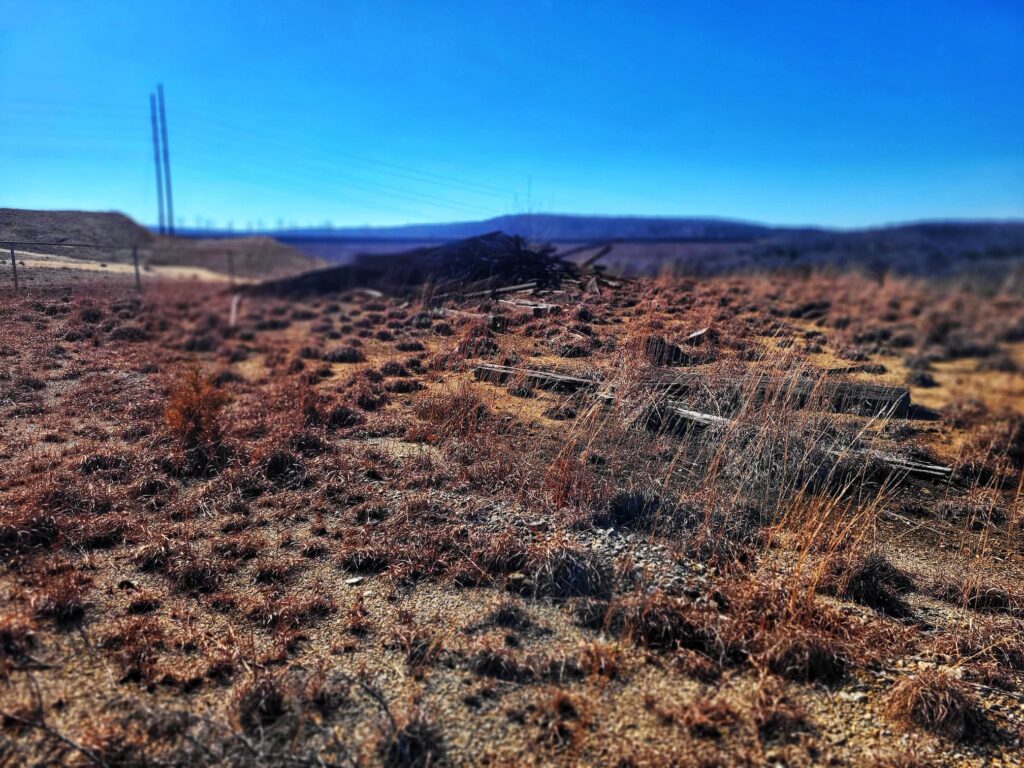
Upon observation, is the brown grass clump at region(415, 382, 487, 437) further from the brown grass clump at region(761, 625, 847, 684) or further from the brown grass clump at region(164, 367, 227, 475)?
the brown grass clump at region(761, 625, 847, 684)

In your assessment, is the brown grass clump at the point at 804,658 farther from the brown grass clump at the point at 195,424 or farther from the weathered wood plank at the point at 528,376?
the brown grass clump at the point at 195,424

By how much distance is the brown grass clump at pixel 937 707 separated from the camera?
3.11 meters

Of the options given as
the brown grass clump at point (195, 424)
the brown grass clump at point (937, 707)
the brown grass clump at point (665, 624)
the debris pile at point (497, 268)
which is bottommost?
the brown grass clump at point (937, 707)

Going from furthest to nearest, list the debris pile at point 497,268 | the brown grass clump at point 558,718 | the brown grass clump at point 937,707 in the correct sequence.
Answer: the debris pile at point 497,268 < the brown grass clump at point 937,707 < the brown grass clump at point 558,718

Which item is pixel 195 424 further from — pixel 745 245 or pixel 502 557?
pixel 745 245

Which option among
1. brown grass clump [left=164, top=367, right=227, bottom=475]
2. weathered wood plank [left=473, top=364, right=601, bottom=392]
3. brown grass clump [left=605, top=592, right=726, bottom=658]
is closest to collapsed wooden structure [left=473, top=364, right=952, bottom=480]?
weathered wood plank [left=473, top=364, right=601, bottom=392]

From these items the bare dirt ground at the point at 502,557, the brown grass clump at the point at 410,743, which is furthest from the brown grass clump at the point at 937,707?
the brown grass clump at the point at 410,743

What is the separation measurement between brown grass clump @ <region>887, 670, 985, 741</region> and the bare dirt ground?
0.05ft

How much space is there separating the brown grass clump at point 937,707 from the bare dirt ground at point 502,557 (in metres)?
0.01

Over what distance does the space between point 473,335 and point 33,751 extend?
15.8ft

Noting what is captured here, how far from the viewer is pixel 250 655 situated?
10.9ft

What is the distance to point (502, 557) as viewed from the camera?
4.27m

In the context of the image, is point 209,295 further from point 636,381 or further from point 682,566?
point 682,566

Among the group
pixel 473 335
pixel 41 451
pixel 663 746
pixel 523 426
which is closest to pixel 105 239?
pixel 41 451
